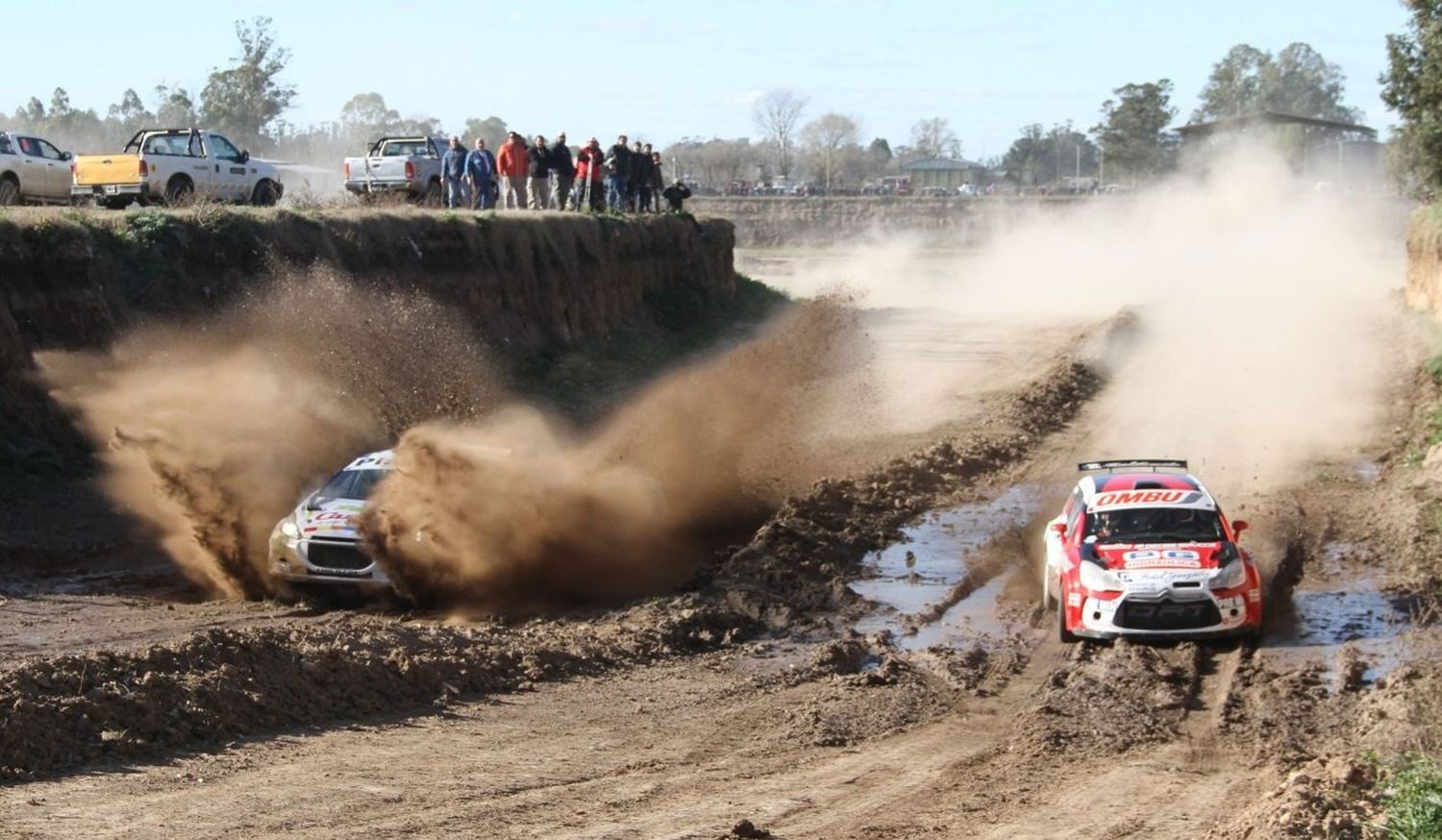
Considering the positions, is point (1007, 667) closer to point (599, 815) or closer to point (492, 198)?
point (599, 815)

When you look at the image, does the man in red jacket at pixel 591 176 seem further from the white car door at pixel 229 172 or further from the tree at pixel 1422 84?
the tree at pixel 1422 84

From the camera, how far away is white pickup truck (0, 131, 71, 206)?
1155 inches

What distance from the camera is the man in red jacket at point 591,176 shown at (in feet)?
119

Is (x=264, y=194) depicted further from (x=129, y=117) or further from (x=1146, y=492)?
(x=129, y=117)

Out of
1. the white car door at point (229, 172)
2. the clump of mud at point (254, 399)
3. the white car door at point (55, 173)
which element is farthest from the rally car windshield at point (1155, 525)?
the white car door at point (55, 173)

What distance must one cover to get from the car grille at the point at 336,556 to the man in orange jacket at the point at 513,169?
64.5ft

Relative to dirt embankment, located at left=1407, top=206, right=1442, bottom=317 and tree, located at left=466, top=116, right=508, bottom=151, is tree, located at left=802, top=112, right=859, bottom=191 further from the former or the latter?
dirt embankment, located at left=1407, top=206, right=1442, bottom=317

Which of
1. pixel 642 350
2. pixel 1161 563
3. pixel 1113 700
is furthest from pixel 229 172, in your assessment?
pixel 1113 700

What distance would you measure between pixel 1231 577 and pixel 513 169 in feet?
75.9

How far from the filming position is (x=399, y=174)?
35688 mm

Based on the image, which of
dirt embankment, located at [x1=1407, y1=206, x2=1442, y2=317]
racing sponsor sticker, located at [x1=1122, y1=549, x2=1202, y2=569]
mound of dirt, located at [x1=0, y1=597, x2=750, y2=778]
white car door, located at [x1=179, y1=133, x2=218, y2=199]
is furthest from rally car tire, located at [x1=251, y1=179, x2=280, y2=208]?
dirt embankment, located at [x1=1407, y1=206, x2=1442, y2=317]

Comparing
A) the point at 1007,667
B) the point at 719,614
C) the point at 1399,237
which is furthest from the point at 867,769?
the point at 1399,237

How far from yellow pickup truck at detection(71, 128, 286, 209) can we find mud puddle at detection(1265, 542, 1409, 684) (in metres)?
18.2

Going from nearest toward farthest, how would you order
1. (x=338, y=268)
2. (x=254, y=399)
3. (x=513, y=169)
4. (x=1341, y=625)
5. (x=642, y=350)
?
(x=1341, y=625) → (x=254, y=399) → (x=338, y=268) → (x=513, y=169) → (x=642, y=350)
